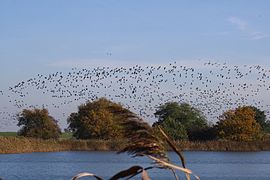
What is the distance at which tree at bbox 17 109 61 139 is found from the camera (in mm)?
73625

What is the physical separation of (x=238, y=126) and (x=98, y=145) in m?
14.5

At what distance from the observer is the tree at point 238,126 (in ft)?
214

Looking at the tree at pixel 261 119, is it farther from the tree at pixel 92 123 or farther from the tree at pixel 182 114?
the tree at pixel 92 123

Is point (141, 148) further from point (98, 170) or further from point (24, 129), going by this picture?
point (24, 129)

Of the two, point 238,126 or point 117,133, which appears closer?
point 117,133

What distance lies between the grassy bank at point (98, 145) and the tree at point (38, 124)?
13.8m

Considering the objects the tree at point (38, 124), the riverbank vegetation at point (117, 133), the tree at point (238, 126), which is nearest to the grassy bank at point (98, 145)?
the riverbank vegetation at point (117, 133)

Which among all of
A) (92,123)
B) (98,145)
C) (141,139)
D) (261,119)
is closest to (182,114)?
(261,119)

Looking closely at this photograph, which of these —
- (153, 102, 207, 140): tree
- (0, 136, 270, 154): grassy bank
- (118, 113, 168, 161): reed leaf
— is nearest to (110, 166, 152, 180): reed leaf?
(118, 113, 168, 161): reed leaf

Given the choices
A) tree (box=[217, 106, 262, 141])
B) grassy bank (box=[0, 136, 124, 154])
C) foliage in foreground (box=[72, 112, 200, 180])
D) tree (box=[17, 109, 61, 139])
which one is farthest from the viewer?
tree (box=[17, 109, 61, 139])

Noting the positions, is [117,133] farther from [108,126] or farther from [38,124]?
[38,124]

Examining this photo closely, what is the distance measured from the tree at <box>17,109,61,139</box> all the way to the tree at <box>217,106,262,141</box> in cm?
1900

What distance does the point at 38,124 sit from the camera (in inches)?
2928

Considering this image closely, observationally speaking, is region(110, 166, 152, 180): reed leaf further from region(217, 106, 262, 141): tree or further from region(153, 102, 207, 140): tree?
region(153, 102, 207, 140): tree
